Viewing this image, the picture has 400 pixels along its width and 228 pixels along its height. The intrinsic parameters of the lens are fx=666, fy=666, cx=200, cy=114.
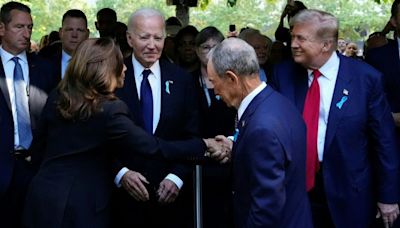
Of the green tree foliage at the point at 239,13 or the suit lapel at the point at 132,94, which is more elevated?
the suit lapel at the point at 132,94

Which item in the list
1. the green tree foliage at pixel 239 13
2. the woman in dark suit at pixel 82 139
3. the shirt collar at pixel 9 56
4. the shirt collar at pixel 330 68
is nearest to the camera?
the woman in dark suit at pixel 82 139

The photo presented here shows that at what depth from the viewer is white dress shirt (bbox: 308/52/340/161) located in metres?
3.96

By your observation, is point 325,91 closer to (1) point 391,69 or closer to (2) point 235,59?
(1) point 391,69

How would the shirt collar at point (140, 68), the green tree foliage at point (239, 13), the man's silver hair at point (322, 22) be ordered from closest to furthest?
the man's silver hair at point (322, 22) → the shirt collar at point (140, 68) → the green tree foliage at point (239, 13)

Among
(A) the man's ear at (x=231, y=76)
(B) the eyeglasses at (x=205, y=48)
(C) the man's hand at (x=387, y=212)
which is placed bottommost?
(C) the man's hand at (x=387, y=212)

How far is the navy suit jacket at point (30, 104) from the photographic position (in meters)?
4.54

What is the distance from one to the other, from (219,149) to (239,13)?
76.7 feet

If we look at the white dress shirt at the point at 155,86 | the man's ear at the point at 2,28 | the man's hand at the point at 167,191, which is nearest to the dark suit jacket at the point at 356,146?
the white dress shirt at the point at 155,86

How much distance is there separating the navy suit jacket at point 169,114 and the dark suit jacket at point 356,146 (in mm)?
690


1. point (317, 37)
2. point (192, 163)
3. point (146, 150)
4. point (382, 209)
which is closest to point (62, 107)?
point (146, 150)

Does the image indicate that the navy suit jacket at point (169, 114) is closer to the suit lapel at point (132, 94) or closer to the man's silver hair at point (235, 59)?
the suit lapel at point (132, 94)

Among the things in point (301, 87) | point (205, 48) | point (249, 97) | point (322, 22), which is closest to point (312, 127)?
point (301, 87)

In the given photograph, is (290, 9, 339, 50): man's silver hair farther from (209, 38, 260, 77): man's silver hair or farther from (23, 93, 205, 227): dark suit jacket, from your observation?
(23, 93, 205, 227): dark suit jacket

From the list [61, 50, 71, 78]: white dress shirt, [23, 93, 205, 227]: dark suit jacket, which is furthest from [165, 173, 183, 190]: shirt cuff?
[61, 50, 71, 78]: white dress shirt
